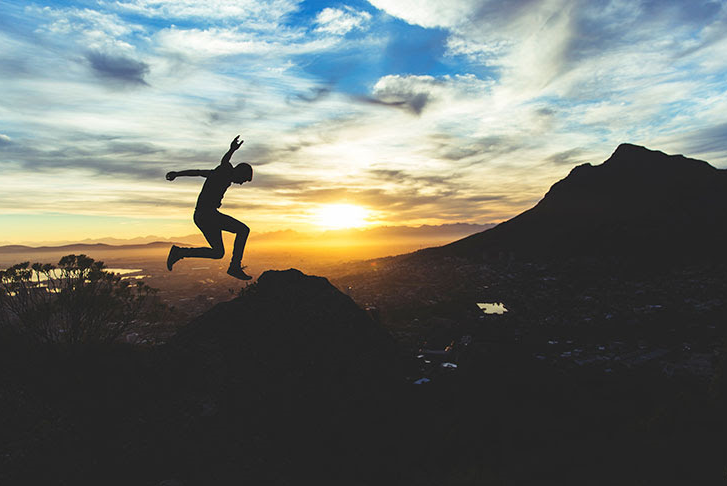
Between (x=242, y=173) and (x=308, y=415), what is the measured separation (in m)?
4.74

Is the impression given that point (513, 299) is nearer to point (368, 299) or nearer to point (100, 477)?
point (368, 299)

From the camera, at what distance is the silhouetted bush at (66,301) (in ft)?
22.2

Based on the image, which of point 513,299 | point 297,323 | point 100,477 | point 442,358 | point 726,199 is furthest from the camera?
point 726,199

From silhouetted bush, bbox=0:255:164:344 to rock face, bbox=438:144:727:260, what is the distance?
4318 centimetres

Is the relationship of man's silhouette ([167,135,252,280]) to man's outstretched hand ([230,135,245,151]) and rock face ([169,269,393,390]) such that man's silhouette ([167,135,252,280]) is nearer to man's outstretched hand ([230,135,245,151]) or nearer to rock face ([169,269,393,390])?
man's outstretched hand ([230,135,245,151])

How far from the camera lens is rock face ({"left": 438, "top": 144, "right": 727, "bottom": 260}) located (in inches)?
1490

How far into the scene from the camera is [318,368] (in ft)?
24.3

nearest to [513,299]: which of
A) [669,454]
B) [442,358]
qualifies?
[442,358]

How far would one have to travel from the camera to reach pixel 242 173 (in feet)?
20.4

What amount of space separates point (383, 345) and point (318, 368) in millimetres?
1934

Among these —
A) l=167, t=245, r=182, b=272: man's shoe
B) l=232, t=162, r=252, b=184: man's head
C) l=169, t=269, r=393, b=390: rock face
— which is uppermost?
l=232, t=162, r=252, b=184: man's head

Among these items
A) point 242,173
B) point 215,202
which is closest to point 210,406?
point 215,202

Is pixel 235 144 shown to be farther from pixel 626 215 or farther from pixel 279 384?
pixel 626 215

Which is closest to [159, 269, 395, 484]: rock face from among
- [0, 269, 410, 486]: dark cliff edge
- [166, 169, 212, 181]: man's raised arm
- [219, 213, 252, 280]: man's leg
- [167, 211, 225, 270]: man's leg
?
[0, 269, 410, 486]: dark cliff edge
